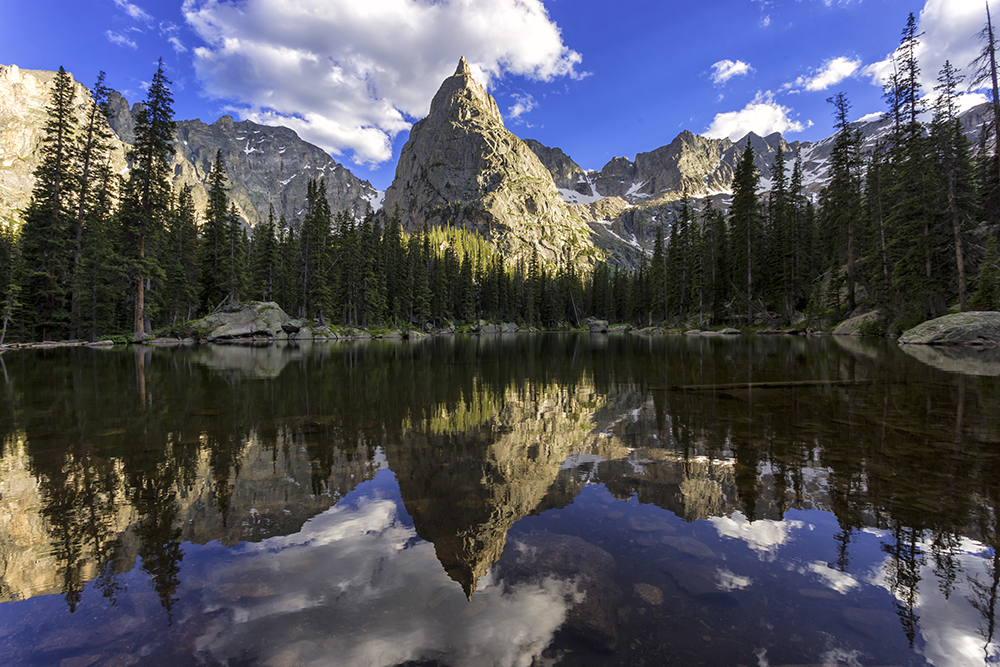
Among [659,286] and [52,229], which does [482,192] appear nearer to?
[659,286]

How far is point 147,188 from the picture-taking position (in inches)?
1326

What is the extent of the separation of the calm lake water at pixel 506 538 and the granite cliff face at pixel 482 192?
158 m

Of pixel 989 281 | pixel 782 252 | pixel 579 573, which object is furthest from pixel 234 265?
pixel 989 281

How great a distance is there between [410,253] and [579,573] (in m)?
70.7

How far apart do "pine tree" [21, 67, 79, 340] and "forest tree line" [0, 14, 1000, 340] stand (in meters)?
0.14

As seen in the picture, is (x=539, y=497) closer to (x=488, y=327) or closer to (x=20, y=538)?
(x=20, y=538)

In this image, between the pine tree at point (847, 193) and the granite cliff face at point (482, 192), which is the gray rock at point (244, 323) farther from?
the granite cliff face at point (482, 192)

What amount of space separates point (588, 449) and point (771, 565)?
348cm

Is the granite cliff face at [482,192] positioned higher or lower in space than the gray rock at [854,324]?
higher

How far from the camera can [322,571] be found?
137 inches

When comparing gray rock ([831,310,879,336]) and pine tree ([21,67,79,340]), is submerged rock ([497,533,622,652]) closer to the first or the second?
gray rock ([831,310,879,336])

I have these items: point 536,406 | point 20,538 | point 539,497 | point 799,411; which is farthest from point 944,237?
point 20,538

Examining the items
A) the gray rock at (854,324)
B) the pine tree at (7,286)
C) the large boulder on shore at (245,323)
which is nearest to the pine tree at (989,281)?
the gray rock at (854,324)

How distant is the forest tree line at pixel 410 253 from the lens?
2703 cm
